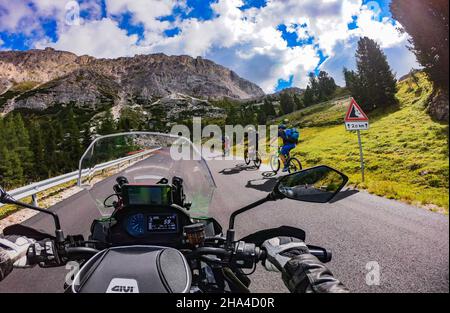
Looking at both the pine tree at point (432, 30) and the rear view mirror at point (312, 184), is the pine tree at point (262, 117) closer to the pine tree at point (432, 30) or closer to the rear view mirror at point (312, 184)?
the rear view mirror at point (312, 184)

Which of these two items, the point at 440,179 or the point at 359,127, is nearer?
the point at 440,179

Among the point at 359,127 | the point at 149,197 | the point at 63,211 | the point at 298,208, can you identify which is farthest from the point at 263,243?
the point at 63,211

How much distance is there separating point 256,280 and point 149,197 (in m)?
2.00

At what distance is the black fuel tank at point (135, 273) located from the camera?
132 cm

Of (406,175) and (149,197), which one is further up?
(406,175)

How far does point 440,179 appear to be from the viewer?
0.79m

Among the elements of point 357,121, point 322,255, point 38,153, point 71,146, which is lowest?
point 322,255

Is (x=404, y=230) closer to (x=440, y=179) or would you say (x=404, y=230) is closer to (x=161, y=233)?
(x=440, y=179)

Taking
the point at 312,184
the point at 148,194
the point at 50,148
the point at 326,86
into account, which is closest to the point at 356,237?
the point at 326,86

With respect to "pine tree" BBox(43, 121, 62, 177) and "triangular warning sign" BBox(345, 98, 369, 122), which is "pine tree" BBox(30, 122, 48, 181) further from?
"triangular warning sign" BBox(345, 98, 369, 122)

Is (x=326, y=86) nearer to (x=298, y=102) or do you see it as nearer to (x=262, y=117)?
(x=298, y=102)

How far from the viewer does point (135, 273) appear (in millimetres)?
1401

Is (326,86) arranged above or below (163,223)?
above

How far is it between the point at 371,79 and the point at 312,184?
865 mm
